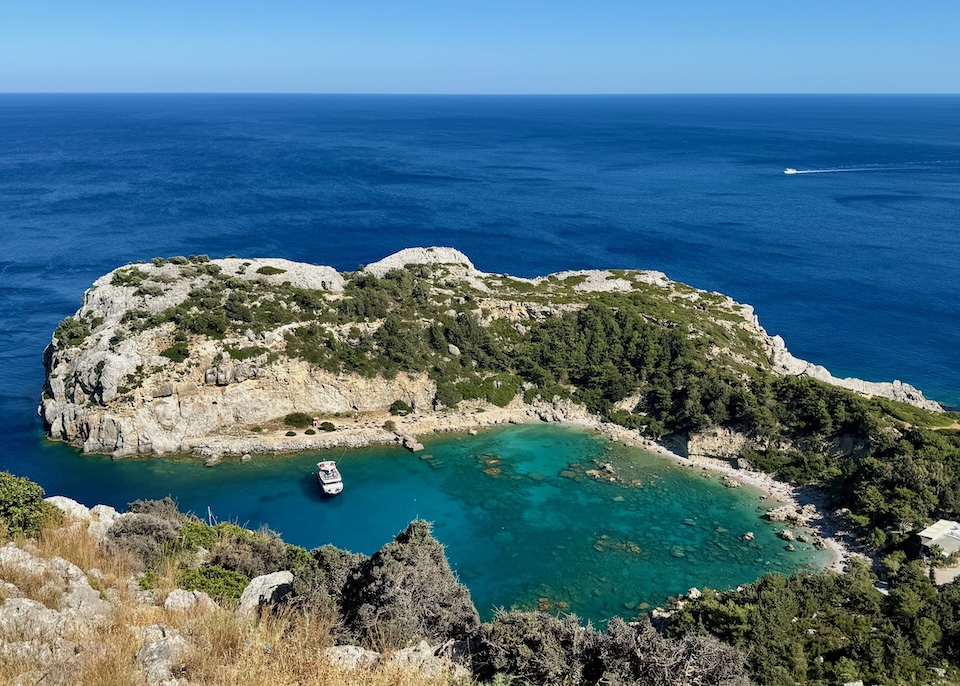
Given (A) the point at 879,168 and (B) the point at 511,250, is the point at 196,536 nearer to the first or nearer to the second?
(B) the point at 511,250

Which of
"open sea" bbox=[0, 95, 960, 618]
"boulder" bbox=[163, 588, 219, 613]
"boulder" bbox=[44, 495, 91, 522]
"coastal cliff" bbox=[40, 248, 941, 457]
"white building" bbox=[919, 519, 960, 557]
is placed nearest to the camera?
"boulder" bbox=[163, 588, 219, 613]

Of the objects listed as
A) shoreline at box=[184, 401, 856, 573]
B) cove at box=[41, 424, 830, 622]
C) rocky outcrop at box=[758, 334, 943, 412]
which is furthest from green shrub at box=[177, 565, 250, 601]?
rocky outcrop at box=[758, 334, 943, 412]

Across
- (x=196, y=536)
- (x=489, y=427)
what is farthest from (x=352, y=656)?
(x=489, y=427)

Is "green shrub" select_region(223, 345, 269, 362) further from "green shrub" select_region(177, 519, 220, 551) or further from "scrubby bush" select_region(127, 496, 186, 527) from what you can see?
"green shrub" select_region(177, 519, 220, 551)

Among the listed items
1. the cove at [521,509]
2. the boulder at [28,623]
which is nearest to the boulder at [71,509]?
the boulder at [28,623]

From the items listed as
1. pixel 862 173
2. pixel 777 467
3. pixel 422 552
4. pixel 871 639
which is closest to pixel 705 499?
pixel 777 467

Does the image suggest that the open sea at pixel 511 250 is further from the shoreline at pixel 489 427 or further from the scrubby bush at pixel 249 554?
the scrubby bush at pixel 249 554

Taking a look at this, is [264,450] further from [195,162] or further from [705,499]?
[195,162]
